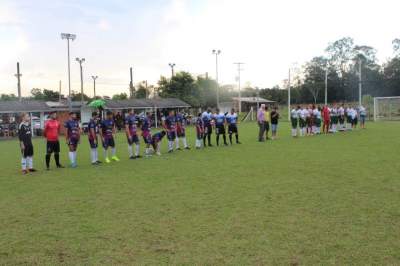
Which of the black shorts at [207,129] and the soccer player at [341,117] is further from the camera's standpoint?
the soccer player at [341,117]

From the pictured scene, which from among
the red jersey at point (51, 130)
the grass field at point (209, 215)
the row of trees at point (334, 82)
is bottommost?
the grass field at point (209, 215)

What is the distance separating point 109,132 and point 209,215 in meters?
8.73

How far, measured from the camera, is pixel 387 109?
43.9 meters

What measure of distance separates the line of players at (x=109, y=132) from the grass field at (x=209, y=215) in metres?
1.45

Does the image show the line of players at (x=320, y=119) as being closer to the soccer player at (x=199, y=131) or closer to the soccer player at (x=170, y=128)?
the soccer player at (x=199, y=131)

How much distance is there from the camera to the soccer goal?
142ft

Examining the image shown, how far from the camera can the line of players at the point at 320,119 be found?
79.4 feet

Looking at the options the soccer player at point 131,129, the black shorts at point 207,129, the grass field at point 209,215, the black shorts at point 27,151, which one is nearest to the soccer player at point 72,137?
the black shorts at point 27,151

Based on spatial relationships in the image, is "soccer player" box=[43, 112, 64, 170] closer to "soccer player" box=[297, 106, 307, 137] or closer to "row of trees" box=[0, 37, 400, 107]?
"soccer player" box=[297, 106, 307, 137]

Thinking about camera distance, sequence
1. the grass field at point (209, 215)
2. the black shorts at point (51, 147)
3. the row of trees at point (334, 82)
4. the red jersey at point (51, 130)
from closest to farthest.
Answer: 1. the grass field at point (209, 215)
2. the red jersey at point (51, 130)
3. the black shorts at point (51, 147)
4. the row of trees at point (334, 82)

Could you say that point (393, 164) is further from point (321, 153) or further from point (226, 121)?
Result: point (226, 121)

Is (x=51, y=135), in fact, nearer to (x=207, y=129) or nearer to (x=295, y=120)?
(x=207, y=129)

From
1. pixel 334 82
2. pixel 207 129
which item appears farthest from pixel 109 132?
pixel 334 82

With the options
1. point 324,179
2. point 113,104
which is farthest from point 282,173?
point 113,104
